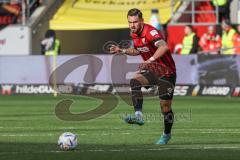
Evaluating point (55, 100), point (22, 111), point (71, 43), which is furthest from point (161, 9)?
point (22, 111)

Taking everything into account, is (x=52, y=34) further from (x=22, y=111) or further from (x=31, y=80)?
(x=22, y=111)

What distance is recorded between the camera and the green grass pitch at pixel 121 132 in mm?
12984

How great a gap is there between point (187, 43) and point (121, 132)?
1547 cm

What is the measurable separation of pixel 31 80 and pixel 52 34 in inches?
140

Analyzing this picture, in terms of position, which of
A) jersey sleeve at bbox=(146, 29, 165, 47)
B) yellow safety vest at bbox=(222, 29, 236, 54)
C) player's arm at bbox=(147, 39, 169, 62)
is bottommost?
yellow safety vest at bbox=(222, 29, 236, 54)

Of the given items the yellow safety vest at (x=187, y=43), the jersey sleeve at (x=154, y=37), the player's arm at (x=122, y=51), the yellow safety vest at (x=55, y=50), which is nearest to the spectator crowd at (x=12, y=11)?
the yellow safety vest at (x=55, y=50)

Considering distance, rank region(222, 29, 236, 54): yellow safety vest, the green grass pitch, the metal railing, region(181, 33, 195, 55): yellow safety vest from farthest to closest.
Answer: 1. the metal railing
2. region(181, 33, 195, 55): yellow safety vest
3. region(222, 29, 236, 54): yellow safety vest
4. the green grass pitch

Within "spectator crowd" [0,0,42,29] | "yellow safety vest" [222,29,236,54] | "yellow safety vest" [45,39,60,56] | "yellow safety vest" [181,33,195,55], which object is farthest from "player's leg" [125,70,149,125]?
"spectator crowd" [0,0,42,29]

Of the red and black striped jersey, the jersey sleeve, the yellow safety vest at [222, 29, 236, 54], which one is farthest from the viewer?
the yellow safety vest at [222, 29, 236, 54]

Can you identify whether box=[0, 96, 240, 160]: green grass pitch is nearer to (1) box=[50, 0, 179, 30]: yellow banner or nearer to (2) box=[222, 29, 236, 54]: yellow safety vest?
(2) box=[222, 29, 236, 54]: yellow safety vest

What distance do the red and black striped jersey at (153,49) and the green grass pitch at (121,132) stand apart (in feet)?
3.98

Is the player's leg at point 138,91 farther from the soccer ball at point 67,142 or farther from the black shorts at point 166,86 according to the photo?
the soccer ball at point 67,142

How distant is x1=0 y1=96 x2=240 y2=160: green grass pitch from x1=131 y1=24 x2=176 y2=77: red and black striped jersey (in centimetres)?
121

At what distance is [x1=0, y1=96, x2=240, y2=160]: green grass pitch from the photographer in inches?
511
